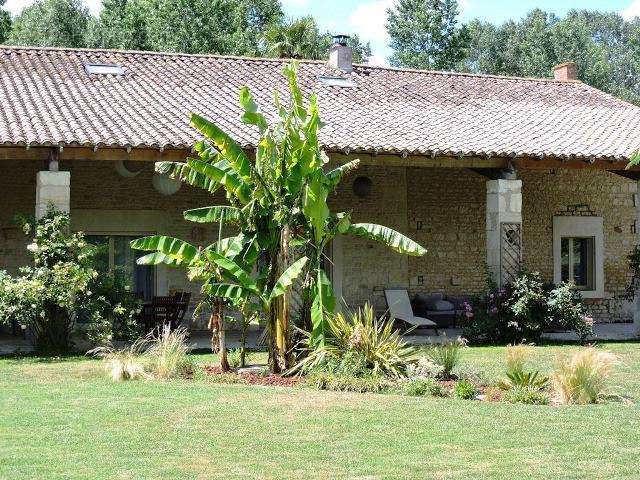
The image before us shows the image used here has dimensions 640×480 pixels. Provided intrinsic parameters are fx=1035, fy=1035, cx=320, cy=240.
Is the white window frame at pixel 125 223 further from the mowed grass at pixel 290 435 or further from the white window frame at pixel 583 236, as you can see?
the white window frame at pixel 583 236

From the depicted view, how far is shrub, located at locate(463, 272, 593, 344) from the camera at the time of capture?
15.8m

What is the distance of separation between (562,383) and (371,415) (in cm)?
195

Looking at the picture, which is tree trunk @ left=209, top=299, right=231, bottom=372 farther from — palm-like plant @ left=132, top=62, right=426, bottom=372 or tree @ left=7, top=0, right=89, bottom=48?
tree @ left=7, top=0, right=89, bottom=48

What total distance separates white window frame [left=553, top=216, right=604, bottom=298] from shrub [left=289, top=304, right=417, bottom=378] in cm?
991

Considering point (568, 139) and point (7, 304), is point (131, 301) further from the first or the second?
point (568, 139)

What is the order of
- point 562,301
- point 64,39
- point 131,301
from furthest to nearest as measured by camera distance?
point 64,39
point 562,301
point 131,301

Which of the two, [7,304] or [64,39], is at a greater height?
[64,39]

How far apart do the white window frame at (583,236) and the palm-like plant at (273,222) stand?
9.49 metres

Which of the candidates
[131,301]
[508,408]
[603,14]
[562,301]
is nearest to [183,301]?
[131,301]

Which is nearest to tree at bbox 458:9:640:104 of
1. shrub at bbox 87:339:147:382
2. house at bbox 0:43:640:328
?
house at bbox 0:43:640:328

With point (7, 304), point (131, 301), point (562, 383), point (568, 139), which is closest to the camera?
point (562, 383)

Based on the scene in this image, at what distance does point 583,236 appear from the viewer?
20.6 metres

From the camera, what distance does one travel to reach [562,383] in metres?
9.45

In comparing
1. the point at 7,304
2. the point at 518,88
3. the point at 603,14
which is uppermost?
the point at 603,14
